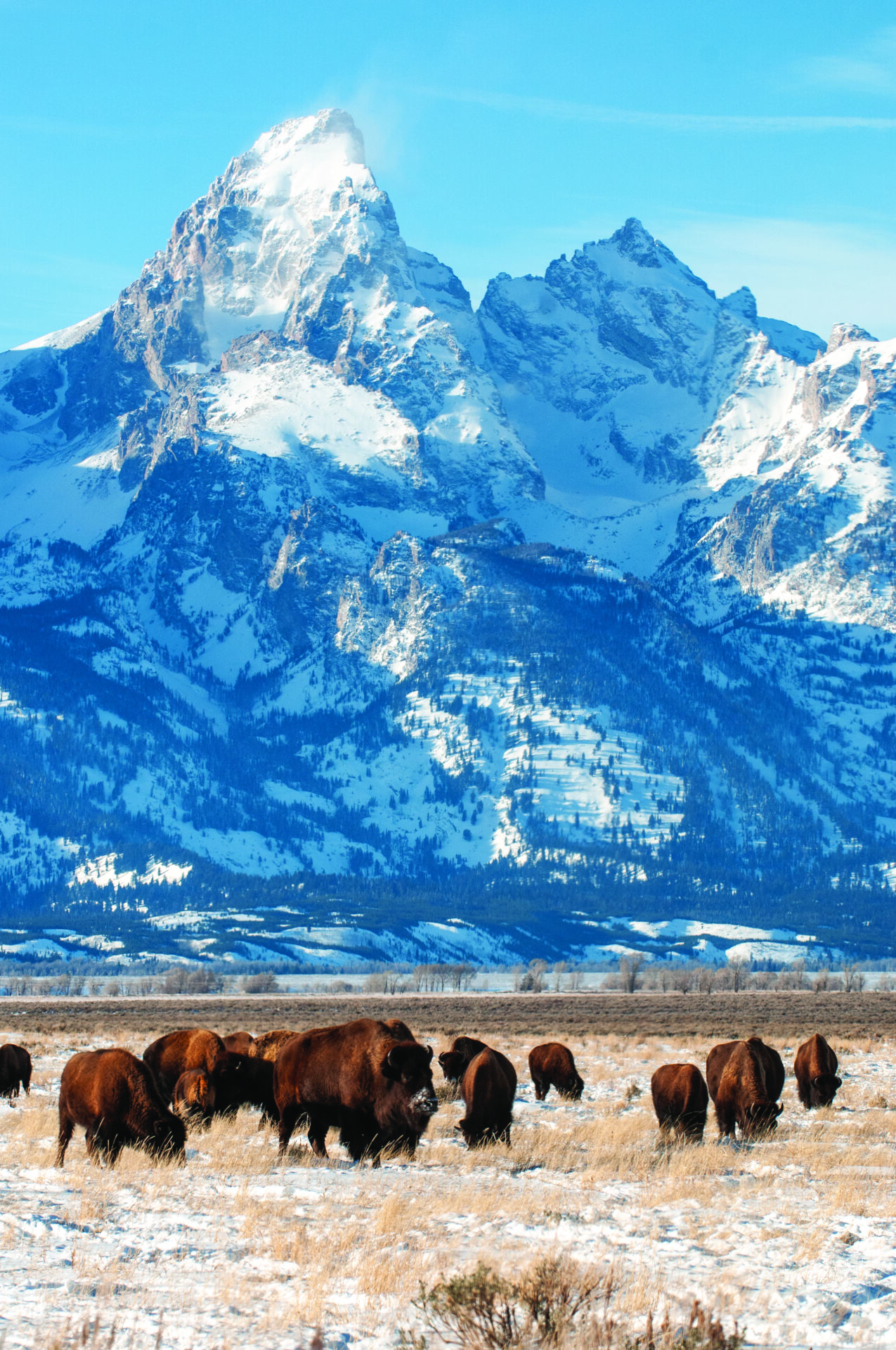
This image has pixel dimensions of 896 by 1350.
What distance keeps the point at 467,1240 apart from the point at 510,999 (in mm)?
114940

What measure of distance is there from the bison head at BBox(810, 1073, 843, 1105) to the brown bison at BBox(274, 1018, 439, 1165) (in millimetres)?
14087

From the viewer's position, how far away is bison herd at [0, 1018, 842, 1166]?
18344 mm

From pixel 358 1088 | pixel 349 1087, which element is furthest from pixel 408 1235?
pixel 349 1087

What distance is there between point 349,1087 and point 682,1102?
7.80 meters

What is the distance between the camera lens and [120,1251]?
1363 cm

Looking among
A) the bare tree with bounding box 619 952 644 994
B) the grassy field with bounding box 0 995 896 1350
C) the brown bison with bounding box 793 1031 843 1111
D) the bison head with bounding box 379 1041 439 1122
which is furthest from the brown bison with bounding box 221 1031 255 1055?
the bare tree with bounding box 619 952 644 994

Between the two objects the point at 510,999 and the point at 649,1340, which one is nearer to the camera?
the point at 649,1340

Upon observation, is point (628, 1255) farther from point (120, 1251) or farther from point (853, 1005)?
point (853, 1005)

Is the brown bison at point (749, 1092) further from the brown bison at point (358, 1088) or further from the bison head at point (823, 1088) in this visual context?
the brown bison at point (358, 1088)

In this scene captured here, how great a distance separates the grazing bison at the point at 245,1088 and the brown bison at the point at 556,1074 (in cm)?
994

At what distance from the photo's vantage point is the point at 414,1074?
17.7m

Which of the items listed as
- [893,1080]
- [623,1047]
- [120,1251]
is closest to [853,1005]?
[623,1047]

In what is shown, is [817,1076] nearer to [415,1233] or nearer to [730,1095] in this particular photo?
[730,1095]

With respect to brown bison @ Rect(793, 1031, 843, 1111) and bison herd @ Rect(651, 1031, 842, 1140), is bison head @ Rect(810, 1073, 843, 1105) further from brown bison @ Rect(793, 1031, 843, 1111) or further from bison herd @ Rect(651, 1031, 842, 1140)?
bison herd @ Rect(651, 1031, 842, 1140)
